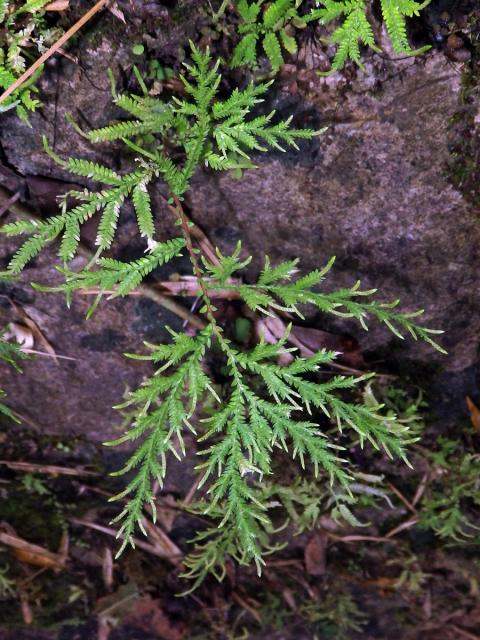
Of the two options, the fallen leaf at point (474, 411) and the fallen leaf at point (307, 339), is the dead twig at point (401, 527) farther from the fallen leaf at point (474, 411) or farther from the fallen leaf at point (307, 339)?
the fallen leaf at point (307, 339)

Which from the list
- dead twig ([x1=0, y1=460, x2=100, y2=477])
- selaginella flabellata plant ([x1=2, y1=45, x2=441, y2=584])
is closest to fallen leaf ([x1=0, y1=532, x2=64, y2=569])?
dead twig ([x1=0, y1=460, x2=100, y2=477])

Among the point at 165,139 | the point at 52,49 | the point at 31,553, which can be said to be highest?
the point at 52,49

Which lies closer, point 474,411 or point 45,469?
point 474,411

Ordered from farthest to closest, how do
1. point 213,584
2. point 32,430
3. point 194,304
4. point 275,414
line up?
point 213,584 < point 32,430 < point 194,304 < point 275,414

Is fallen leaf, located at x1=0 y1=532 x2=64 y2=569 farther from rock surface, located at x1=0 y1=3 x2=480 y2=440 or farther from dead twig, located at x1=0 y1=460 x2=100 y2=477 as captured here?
rock surface, located at x1=0 y1=3 x2=480 y2=440

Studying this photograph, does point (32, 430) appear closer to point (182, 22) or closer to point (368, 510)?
point (368, 510)

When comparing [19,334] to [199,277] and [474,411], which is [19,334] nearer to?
[199,277]

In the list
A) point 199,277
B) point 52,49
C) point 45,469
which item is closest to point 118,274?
point 199,277

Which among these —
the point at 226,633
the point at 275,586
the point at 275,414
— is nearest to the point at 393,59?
the point at 275,414
